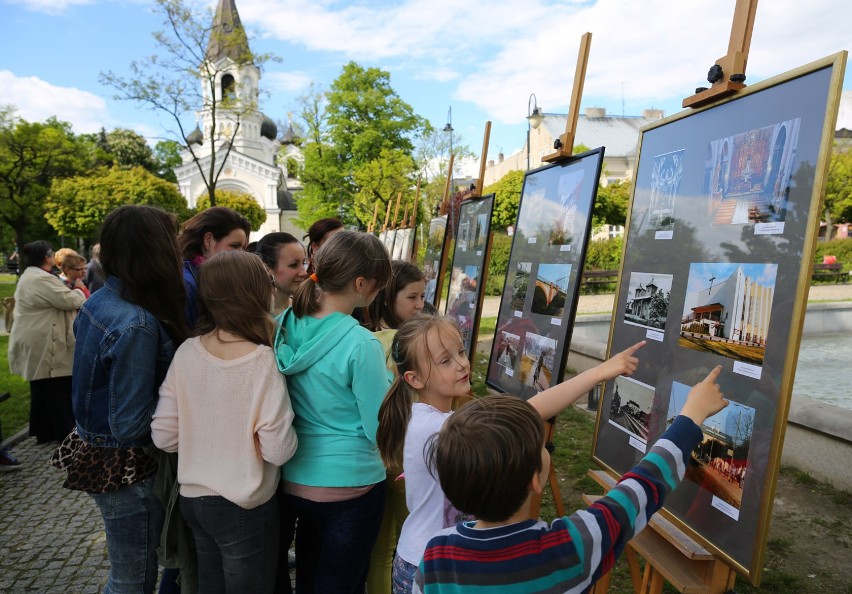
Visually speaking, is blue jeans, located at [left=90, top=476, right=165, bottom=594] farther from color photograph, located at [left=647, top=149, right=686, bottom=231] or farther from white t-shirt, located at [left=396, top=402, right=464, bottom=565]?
color photograph, located at [left=647, top=149, right=686, bottom=231]

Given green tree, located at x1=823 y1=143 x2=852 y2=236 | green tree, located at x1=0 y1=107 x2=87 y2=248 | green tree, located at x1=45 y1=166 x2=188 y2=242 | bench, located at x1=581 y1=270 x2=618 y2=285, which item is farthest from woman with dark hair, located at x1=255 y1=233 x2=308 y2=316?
green tree, located at x1=823 y1=143 x2=852 y2=236

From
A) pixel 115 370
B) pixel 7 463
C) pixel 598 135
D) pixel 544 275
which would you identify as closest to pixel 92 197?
pixel 7 463

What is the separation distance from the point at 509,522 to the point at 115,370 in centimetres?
151

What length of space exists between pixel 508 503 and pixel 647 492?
365 millimetres

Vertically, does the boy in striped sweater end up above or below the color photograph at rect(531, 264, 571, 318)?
below

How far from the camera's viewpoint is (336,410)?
2133 millimetres

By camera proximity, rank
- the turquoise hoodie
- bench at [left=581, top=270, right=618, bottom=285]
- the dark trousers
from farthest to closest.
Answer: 1. bench at [left=581, top=270, right=618, bottom=285]
2. the dark trousers
3. the turquoise hoodie

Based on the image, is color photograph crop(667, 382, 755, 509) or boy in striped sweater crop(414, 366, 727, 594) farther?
color photograph crop(667, 382, 755, 509)

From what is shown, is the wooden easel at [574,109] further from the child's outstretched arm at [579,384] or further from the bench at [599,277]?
the bench at [599,277]

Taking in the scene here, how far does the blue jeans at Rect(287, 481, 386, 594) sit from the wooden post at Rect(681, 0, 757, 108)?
2.01 m

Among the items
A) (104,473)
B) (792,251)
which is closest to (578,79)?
(792,251)

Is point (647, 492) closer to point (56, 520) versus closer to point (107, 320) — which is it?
point (107, 320)

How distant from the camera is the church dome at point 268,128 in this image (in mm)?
71444

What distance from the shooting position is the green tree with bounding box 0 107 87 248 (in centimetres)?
2947
